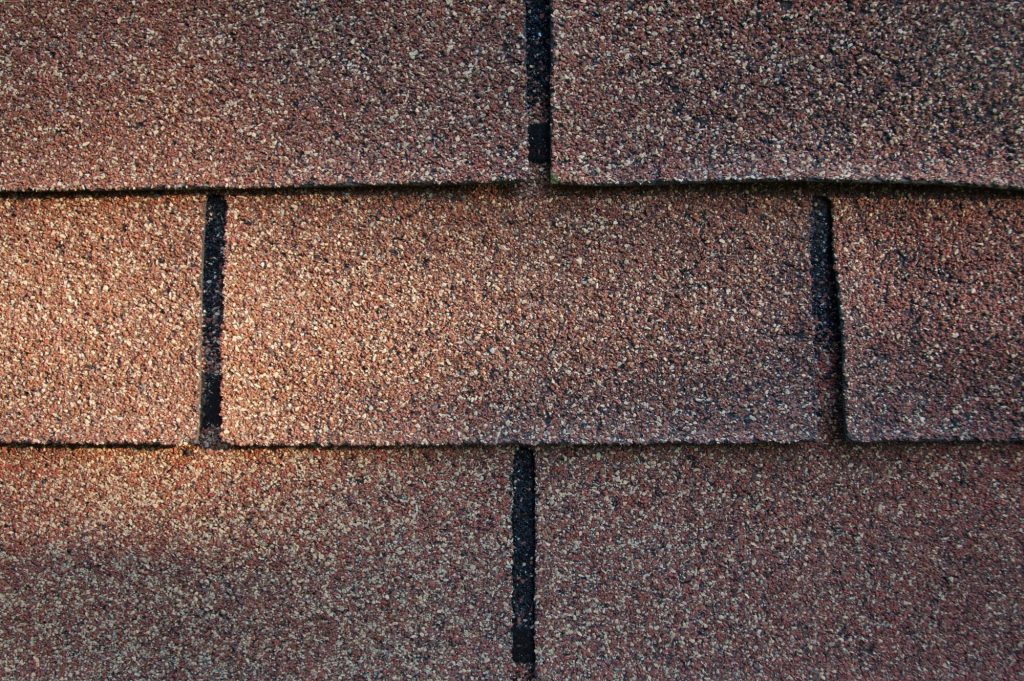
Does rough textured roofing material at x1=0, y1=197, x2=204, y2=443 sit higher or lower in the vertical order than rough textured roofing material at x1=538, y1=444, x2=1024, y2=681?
higher

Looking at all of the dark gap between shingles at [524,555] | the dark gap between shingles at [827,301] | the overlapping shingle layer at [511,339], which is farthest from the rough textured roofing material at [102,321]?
the dark gap between shingles at [827,301]

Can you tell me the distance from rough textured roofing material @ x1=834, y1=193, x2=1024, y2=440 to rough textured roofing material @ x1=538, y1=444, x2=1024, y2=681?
0.06m

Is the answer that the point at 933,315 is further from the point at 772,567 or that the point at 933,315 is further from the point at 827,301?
the point at 772,567

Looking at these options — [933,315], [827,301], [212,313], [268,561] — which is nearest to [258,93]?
[212,313]

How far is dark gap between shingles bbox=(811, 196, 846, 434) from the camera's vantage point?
2.61ft

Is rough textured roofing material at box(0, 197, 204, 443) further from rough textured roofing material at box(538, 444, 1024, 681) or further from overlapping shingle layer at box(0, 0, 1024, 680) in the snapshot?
rough textured roofing material at box(538, 444, 1024, 681)

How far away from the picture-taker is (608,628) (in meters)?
0.83

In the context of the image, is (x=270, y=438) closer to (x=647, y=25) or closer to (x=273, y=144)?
(x=273, y=144)

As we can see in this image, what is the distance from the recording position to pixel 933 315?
794mm

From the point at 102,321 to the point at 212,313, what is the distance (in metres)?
0.14

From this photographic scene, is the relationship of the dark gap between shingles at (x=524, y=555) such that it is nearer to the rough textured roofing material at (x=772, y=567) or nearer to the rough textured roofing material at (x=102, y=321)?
the rough textured roofing material at (x=772, y=567)

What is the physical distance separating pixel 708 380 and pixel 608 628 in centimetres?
33

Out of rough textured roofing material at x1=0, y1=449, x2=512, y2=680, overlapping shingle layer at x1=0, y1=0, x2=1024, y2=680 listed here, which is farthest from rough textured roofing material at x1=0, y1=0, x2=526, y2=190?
rough textured roofing material at x1=0, y1=449, x2=512, y2=680

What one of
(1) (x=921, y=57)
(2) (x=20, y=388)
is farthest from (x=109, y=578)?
(1) (x=921, y=57)
